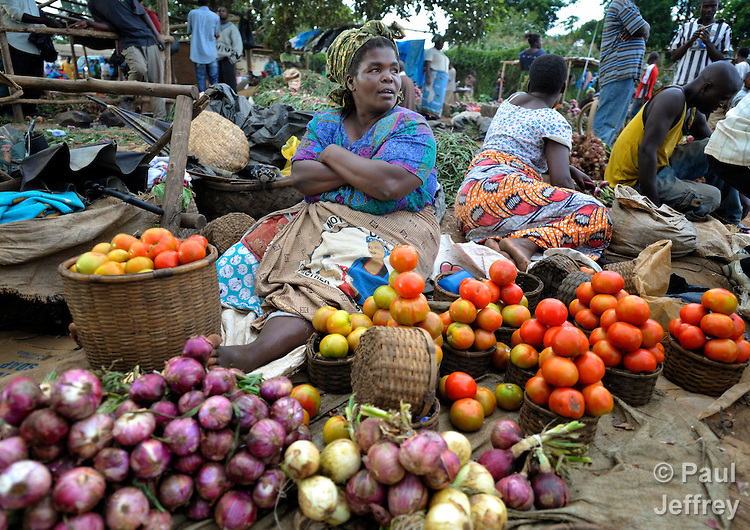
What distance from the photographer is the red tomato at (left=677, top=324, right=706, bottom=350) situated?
2273 millimetres

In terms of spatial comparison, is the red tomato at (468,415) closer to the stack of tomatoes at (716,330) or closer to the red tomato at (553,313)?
the red tomato at (553,313)

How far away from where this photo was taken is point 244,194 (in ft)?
14.3

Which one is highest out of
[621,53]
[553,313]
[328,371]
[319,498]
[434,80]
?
[621,53]

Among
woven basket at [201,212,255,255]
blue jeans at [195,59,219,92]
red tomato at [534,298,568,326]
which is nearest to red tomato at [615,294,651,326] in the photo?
red tomato at [534,298,568,326]

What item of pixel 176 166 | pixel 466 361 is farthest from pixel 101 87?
pixel 466 361

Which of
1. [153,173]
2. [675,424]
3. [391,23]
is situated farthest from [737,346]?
[153,173]

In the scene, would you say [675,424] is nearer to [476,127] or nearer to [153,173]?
[153,173]

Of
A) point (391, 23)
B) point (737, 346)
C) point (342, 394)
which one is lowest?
point (342, 394)

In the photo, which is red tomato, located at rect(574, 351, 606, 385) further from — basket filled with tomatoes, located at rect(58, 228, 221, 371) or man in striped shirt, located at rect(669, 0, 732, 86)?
man in striped shirt, located at rect(669, 0, 732, 86)

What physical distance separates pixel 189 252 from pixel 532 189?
2.84 meters

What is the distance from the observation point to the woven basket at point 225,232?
356 cm

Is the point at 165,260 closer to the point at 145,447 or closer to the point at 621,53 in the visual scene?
the point at 145,447

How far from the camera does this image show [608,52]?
23.1 ft

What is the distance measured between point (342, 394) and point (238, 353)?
0.55 meters
